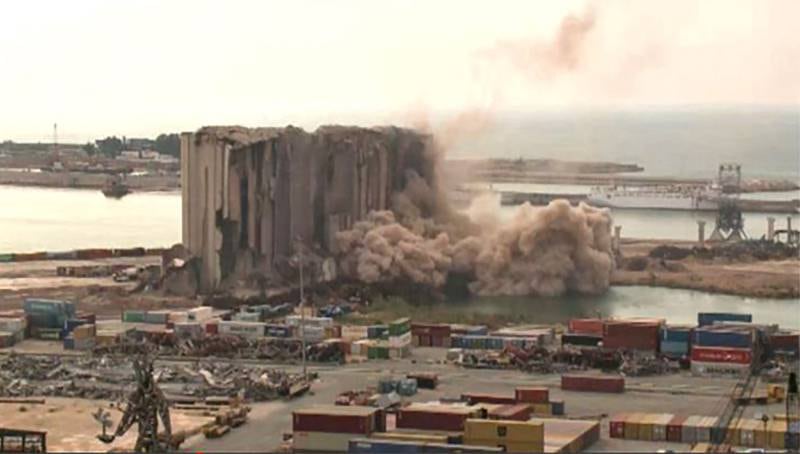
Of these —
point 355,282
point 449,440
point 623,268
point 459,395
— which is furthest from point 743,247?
point 449,440

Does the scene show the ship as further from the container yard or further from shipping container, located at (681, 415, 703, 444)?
shipping container, located at (681, 415, 703, 444)

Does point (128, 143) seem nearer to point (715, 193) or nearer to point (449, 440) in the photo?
point (715, 193)

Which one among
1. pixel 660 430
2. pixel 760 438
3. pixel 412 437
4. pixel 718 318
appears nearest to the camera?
pixel 412 437

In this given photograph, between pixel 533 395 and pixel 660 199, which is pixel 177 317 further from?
pixel 660 199

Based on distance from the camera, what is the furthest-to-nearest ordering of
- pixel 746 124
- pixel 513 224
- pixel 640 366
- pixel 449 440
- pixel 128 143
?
pixel 746 124
pixel 128 143
pixel 513 224
pixel 640 366
pixel 449 440

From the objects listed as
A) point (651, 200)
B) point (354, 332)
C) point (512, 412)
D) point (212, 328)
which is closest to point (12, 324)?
point (212, 328)
